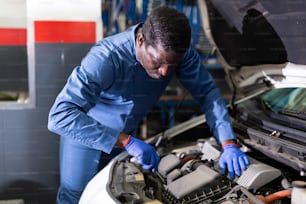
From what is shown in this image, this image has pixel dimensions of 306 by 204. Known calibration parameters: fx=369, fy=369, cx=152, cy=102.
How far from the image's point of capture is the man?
1.47 m

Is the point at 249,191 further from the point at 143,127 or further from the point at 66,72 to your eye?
the point at 143,127

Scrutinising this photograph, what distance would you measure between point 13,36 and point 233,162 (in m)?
1.46

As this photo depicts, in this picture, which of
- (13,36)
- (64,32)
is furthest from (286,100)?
(13,36)

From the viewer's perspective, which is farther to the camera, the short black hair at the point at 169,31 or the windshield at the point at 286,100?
the windshield at the point at 286,100

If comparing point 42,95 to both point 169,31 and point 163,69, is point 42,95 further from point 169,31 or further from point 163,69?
point 169,31

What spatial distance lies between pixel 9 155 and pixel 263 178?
1573 millimetres

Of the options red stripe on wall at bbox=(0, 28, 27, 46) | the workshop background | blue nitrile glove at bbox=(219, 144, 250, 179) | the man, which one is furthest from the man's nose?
red stripe on wall at bbox=(0, 28, 27, 46)

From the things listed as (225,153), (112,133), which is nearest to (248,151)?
(225,153)

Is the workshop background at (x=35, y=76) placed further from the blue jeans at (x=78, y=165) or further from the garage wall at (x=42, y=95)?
the blue jeans at (x=78, y=165)

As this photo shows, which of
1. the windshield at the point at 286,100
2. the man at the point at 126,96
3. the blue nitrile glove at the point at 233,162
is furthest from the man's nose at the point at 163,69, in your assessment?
the windshield at the point at 286,100

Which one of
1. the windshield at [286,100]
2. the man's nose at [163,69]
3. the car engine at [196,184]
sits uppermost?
the man's nose at [163,69]

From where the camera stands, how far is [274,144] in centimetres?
152

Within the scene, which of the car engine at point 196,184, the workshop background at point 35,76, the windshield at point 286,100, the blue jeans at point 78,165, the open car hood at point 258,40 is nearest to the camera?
the car engine at point 196,184

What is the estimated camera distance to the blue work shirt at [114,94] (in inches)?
60.2
